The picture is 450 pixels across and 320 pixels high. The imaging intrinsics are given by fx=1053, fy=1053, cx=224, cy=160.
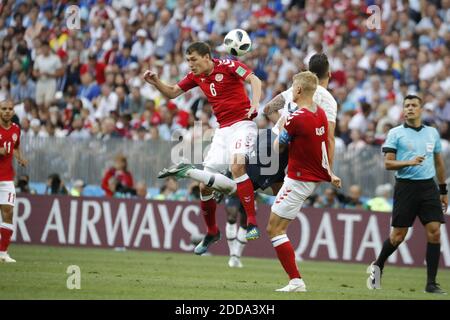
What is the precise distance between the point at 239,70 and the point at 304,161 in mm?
2579

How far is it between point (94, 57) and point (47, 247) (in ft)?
25.6

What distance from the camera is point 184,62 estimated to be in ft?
90.1

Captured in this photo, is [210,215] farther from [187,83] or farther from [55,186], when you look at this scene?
[55,186]

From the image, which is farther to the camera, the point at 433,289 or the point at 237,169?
the point at 237,169

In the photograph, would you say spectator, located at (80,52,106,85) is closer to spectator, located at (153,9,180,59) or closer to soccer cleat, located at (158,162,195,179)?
spectator, located at (153,9,180,59)

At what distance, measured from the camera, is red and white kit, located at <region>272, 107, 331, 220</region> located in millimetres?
12664

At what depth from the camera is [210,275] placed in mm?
16562

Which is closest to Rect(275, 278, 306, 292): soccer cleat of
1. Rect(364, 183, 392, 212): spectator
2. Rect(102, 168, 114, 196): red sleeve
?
Rect(364, 183, 392, 212): spectator

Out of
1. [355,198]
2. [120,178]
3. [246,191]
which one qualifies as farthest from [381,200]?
[246,191]

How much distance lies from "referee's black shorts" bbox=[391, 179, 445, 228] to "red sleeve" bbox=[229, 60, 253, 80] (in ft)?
8.85

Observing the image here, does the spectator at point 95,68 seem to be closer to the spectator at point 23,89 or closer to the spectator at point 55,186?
the spectator at point 23,89

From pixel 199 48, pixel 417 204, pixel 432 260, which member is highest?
pixel 199 48

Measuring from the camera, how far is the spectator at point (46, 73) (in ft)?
94.0
